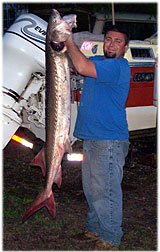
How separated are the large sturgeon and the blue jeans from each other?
0.50 metres

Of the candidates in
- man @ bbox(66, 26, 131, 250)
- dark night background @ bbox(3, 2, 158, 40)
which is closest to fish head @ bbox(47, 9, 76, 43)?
man @ bbox(66, 26, 131, 250)

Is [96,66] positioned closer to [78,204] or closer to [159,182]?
[78,204]

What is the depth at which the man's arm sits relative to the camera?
3.13 meters

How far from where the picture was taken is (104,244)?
13.0 feet

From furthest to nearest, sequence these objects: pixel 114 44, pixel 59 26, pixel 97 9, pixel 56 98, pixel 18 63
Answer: pixel 97 9, pixel 18 63, pixel 114 44, pixel 56 98, pixel 59 26

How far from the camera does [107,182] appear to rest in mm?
3854

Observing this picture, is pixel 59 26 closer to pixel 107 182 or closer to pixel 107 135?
pixel 107 135

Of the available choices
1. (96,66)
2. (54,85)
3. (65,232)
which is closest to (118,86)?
(96,66)

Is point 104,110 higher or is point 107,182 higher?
point 104,110

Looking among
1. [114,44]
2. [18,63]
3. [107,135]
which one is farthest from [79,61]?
[18,63]

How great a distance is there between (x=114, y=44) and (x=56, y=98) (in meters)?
0.90

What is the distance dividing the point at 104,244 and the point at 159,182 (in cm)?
255

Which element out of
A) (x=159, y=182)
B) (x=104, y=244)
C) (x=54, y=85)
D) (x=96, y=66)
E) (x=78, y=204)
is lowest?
(x=104, y=244)

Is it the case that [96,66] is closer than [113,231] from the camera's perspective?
Yes
